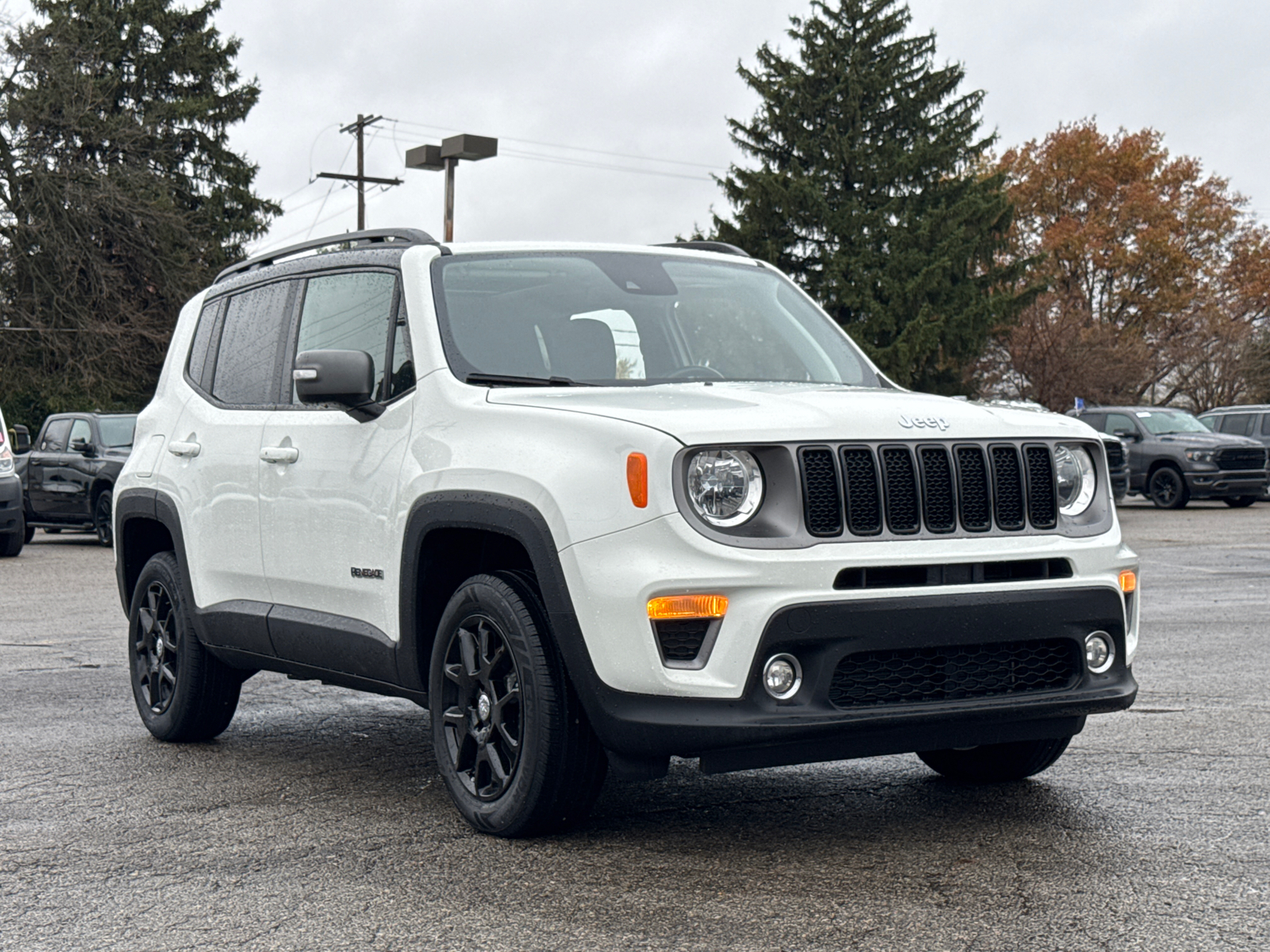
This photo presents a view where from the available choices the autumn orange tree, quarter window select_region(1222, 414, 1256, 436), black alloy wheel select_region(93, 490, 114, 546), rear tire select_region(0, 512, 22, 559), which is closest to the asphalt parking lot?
rear tire select_region(0, 512, 22, 559)

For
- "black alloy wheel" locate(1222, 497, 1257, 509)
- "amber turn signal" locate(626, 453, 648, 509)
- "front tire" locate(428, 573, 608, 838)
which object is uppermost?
"amber turn signal" locate(626, 453, 648, 509)

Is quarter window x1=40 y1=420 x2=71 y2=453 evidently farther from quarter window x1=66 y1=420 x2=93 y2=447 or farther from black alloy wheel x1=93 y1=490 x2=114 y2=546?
black alloy wheel x1=93 y1=490 x2=114 y2=546

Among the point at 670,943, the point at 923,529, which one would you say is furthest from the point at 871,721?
the point at 670,943

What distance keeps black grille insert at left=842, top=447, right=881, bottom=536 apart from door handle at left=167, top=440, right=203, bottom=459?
3.23 m

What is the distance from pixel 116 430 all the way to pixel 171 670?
49.1ft

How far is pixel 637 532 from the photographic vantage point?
4.46 m

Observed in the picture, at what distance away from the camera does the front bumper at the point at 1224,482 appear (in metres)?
28.0

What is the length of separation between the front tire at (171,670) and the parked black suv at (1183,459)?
23323 mm

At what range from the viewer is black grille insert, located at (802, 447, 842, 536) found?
4.51 meters

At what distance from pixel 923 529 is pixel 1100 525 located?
728 mm

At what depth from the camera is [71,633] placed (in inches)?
436

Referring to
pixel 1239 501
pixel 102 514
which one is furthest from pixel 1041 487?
pixel 1239 501

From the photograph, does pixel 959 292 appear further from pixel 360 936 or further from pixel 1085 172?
pixel 360 936

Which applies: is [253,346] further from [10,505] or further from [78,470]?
[78,470]
